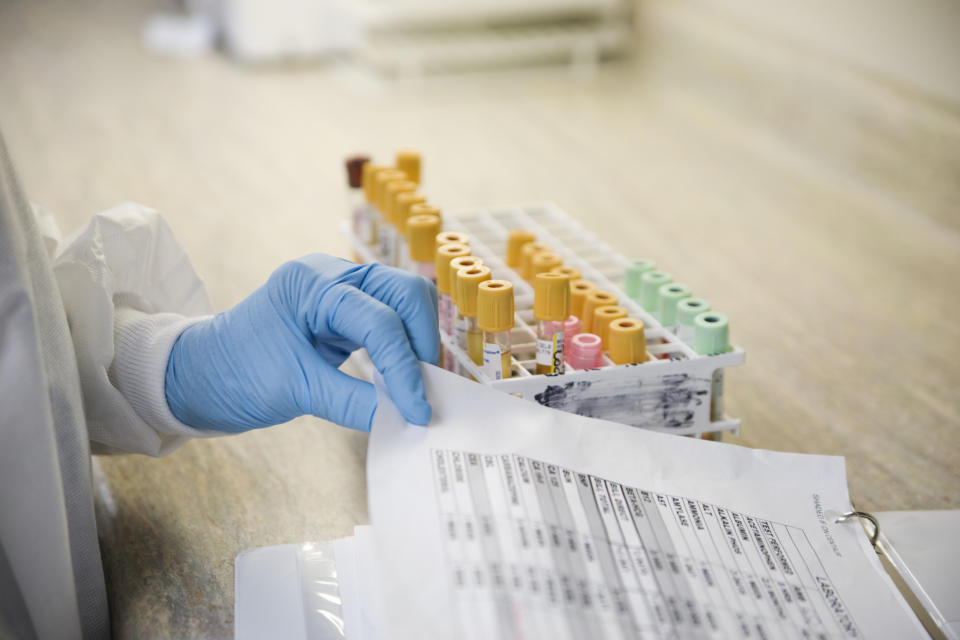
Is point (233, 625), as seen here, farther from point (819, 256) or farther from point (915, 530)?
point (819, 256)

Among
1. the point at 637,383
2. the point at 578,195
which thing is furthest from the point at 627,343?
the point at 578,195

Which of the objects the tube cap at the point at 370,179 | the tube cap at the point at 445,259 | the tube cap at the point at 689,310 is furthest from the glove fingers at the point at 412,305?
the tube cap at the point at 370,179

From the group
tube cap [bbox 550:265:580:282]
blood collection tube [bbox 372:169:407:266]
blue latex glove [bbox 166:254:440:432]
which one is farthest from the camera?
blood collection tube [bbox 372:169:407:266]

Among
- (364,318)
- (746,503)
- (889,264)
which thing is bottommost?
(889,264)

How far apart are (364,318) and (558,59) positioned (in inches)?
70.1

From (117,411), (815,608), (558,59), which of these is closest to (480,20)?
(558,59)

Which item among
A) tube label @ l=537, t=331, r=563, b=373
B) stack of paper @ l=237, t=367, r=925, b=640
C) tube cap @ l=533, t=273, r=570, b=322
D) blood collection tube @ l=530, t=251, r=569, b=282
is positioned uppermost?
tube cap @ l=533, t=273, r=570, b=322


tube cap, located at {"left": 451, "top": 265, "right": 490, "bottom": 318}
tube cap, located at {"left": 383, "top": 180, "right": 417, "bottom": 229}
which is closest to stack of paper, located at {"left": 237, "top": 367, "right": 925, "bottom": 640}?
tube cap, located at {"left": 451, "top": 265, "right": 490, "bottom": 318}

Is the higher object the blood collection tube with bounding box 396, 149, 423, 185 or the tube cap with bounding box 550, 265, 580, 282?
the blood collection tube with bounding box 396, 149, 423, 185

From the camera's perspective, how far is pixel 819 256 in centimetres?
128

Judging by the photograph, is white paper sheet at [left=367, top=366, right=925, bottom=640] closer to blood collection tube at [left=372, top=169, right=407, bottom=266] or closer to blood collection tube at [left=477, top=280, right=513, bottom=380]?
blood collection tube at [left=477, top=280, right=513, bottom=380]

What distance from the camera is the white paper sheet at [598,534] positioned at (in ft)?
1.68

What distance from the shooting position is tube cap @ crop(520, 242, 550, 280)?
87cm

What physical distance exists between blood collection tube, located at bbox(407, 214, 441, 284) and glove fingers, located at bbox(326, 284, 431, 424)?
0.71 ft
